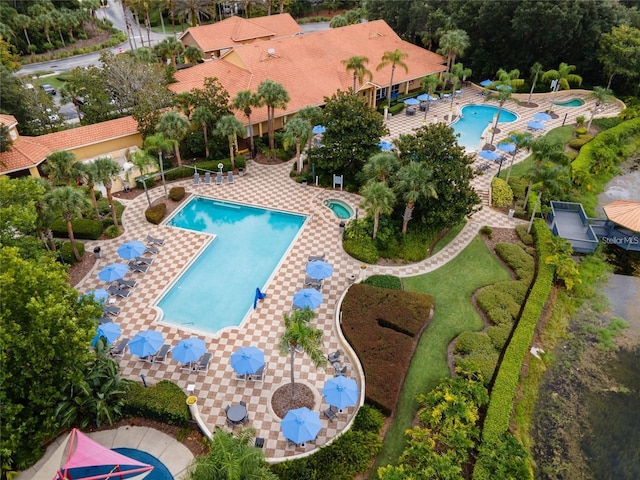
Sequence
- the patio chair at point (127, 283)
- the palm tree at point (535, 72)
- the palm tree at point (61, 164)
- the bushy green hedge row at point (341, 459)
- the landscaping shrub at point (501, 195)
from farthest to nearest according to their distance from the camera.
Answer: the palm tree at point (535, 72) < the landscaping shrub at point (501, 195) < the palm tree at point (61, 164) < the patio chair at point (127, 283) < the bushy green hedge row at point (341, 459)

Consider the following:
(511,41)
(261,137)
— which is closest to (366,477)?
(261,137)

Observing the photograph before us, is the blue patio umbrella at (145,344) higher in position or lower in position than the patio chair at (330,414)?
higher

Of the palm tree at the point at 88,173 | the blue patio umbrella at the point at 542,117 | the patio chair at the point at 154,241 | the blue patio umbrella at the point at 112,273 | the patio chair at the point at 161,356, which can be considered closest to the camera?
the patio chair at the point at 161,356

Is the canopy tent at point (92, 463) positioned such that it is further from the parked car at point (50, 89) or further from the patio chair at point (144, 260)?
the parked car at point (50, 89)

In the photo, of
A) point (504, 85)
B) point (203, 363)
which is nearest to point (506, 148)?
point (504, 85)

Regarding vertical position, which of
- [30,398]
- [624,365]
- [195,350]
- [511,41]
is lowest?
[624,365]

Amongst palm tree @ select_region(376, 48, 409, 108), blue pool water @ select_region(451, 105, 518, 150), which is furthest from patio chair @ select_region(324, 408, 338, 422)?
palm tree @ select_region(376, 48, 409, 108)

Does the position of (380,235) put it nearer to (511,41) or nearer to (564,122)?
(564,122)

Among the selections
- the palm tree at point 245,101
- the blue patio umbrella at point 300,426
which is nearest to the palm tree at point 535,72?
the palm tree at point 245,101
